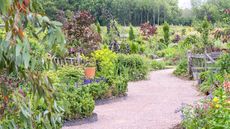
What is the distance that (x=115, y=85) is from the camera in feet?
39.6

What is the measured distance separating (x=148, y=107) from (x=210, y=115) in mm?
4755

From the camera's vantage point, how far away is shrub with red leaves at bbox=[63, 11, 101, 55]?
1338 centimetres

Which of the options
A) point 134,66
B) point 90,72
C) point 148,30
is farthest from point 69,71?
point 148,30

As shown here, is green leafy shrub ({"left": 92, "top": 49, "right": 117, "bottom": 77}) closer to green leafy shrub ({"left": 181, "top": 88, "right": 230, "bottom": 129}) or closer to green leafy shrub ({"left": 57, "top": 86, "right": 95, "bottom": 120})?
green leafy shrub ({"left": 57, "top": 86, "right": 95, "bottom": 120})

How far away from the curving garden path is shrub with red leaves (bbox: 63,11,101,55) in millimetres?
1793

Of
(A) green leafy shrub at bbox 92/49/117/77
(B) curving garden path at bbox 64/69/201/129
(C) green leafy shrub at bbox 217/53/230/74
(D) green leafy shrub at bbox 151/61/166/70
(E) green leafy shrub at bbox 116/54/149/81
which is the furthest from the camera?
(D) green leafy shrub at bbox 151/61/166/70

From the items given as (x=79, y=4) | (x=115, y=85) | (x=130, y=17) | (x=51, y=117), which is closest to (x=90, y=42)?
(x=115, y=85)

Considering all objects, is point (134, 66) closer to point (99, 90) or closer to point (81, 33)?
point (81, 33)

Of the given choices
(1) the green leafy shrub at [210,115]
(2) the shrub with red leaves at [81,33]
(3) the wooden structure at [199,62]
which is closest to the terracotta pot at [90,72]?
(2) the shrub with red leaves at [81,33]

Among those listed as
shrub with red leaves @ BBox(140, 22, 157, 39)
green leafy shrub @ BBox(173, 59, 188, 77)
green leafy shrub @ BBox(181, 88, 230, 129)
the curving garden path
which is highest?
shrub with red leaves @ BBox(140, 22, 157, 39)

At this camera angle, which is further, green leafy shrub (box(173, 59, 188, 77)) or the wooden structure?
green leafy shrub (box(173, 59, 188, 77))

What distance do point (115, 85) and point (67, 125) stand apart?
3581 millimetres

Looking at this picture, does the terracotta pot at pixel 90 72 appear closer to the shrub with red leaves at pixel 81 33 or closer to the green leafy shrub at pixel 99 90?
the green leafy shrub at pixel 99 90

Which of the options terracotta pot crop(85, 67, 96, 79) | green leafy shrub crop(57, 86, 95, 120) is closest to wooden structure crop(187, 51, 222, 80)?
terracotta pot crop(85, 67, 96, 79)
